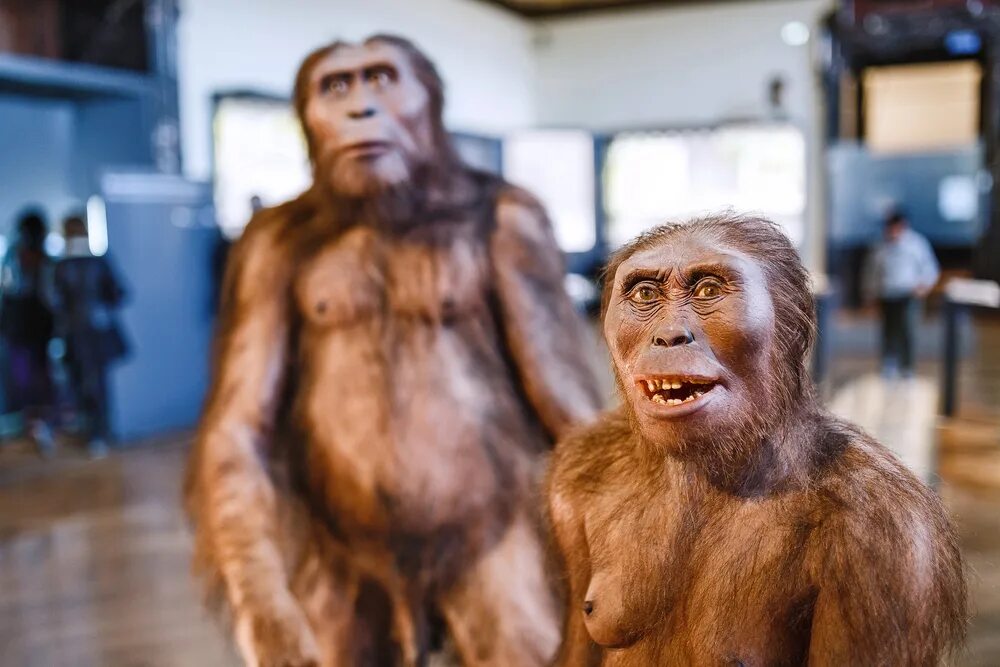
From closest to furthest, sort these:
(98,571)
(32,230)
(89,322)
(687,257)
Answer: (687,257) < (98,571) < (89,322) < (32,230)

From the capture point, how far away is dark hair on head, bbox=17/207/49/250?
6.79 m

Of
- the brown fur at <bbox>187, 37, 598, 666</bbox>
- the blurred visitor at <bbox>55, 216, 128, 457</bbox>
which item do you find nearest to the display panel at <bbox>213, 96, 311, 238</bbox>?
the blurred visitor at <bbox>55, 216, 128, 457</bbox>

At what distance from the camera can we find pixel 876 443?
1209 mm

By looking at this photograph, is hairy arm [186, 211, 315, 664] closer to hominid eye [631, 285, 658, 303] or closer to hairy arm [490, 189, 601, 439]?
hairy arm [490, 189, 601, 439]

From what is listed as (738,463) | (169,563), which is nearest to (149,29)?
→ (169,563)

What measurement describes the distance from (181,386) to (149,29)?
2563 millimetres

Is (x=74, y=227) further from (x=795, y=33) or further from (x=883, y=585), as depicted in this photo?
(x=795, y=33)

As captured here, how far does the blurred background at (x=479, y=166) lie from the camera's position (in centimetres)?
477

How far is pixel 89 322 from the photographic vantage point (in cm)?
664

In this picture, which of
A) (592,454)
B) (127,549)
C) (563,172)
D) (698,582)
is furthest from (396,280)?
(563,172)

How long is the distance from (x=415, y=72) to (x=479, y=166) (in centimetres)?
34

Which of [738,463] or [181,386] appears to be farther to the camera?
[181,386]

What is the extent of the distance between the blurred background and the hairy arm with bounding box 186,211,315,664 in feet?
2.18

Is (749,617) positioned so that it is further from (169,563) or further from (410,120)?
(169,563)
